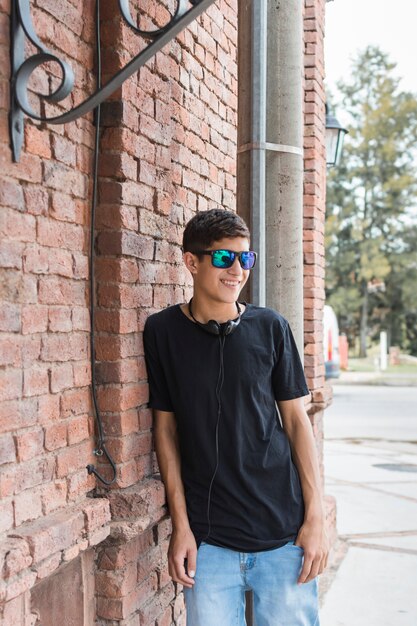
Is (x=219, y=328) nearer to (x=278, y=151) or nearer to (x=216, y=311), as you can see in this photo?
(x=216, y=311)

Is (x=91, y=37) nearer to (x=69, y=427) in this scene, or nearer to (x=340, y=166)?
(x=69, y=427)

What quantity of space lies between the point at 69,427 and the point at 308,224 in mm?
3918

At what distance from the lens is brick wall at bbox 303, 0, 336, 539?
6.35 meters

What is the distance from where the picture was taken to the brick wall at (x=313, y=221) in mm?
6348

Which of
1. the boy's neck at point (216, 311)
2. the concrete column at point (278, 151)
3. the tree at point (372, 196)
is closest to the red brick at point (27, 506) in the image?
the boy's neck at point (216, 311)

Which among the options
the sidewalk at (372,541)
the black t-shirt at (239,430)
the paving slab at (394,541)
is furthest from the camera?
the paving slab at (394,541)

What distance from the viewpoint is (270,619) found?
2.88 meters

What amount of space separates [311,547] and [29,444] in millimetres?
1031

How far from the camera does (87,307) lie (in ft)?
9.48

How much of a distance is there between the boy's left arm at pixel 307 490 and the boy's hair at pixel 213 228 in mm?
613

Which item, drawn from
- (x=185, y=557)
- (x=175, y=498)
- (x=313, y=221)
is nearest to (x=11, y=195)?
Result: (x=175, y=498)

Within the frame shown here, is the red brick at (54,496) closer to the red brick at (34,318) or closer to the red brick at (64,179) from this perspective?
the red brick at (34,318)

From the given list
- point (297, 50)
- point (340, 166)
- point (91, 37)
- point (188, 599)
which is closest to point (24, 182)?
point (91, 37)

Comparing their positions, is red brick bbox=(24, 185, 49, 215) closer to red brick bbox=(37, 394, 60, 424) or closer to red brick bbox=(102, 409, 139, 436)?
red brick bbox=(37, 394, 60, 424)
